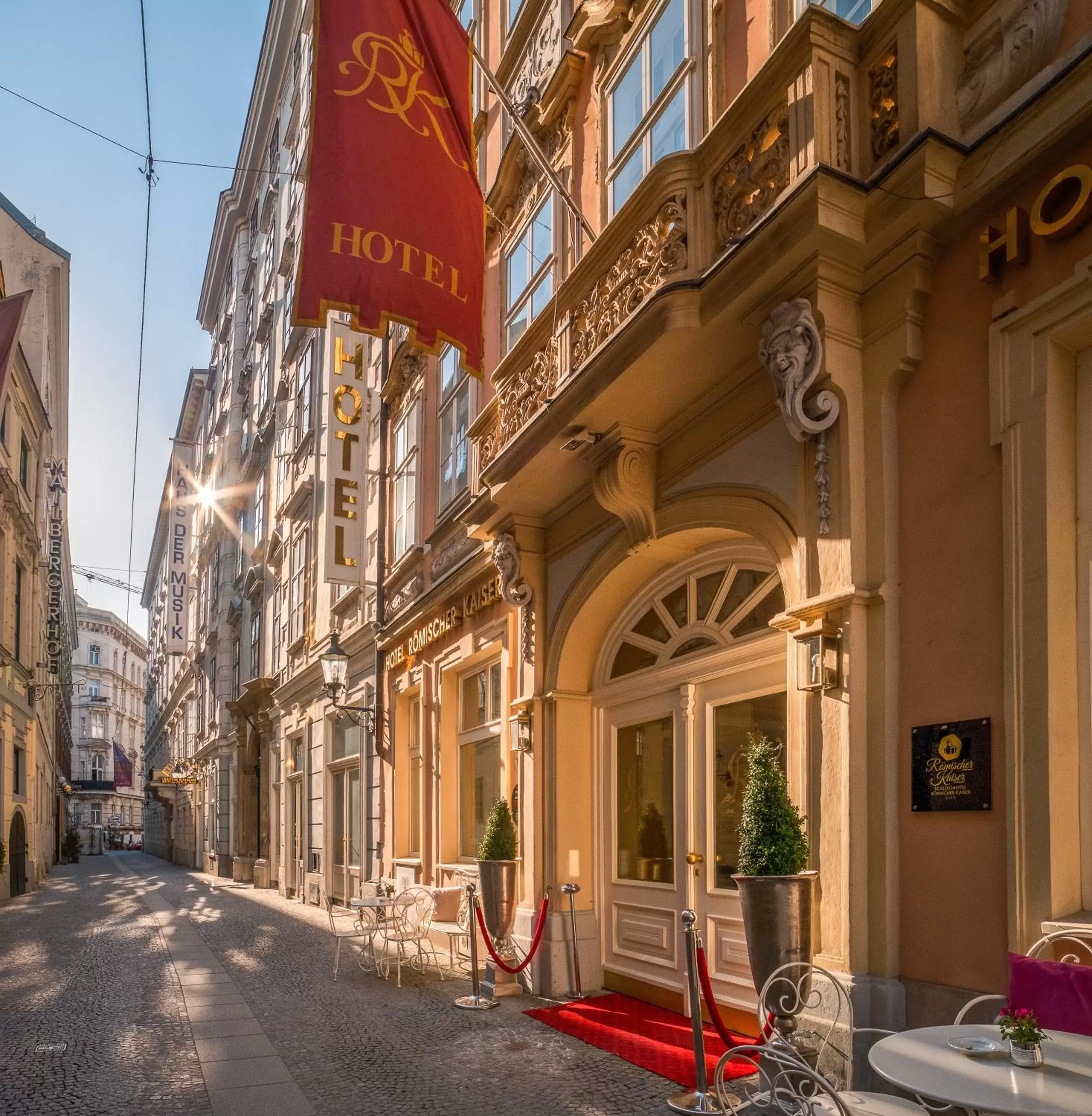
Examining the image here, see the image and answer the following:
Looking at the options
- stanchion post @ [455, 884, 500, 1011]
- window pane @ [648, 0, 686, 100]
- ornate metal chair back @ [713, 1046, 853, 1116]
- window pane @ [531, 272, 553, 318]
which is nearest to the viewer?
A: ornate metal chair back @ [713, 1046, 853, 1116]

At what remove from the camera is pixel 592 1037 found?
24.7ft

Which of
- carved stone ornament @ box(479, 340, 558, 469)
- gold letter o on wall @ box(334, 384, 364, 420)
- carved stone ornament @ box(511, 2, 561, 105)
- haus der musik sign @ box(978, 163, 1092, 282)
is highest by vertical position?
carved stone ornament @ box(511, 2, 561, 105)

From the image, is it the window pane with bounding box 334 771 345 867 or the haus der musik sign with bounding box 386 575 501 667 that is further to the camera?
the window pane with bounding box 334 771 345 867

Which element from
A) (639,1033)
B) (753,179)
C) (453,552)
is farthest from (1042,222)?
(453,552)

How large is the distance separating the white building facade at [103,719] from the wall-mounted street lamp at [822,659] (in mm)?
81362

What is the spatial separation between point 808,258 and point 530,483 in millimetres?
3960

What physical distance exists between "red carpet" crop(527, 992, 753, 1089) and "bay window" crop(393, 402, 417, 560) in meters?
7.39

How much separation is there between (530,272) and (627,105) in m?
2.35

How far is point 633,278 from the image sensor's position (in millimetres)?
7125

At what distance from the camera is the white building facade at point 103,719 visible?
82750 mm

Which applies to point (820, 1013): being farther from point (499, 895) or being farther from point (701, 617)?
point (499, 895)

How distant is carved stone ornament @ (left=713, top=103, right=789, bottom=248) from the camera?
19.6ft

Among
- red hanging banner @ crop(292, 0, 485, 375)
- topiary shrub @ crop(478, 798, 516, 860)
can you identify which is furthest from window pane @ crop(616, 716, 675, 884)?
red hanging banner @ crop(292, 0, 485, 375)

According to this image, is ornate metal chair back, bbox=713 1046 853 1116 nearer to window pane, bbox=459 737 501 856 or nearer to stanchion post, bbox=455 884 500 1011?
stanchion post, bbox=455 884 500 1011
